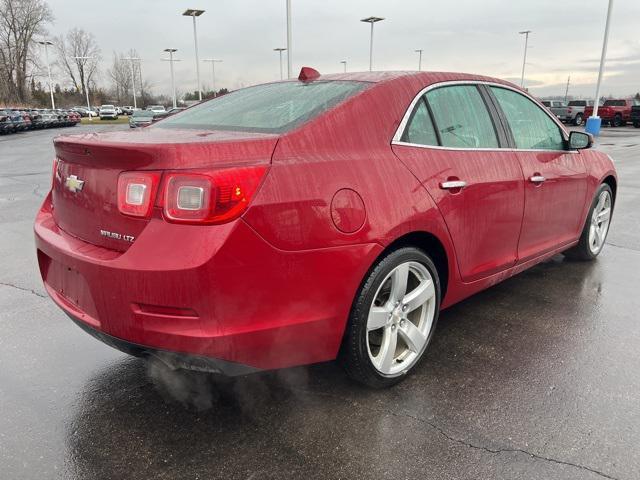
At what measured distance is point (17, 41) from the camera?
66.6 m

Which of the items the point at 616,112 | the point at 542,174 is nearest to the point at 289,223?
the point at 542,174

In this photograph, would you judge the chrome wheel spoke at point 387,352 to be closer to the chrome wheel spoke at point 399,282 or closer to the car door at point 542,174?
the chrome wheel spoke at point 399,282

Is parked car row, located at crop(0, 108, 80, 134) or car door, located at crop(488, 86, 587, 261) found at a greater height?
car door, located at crop(488, 86, 587, 261)

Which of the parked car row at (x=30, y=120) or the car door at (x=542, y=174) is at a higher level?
the car door at (x=542, y=174)

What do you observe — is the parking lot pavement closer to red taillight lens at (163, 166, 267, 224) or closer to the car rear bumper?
the car rear bumper

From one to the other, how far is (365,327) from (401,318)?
322 millimetres

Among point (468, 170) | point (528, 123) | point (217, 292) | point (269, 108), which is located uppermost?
point (269, 108)

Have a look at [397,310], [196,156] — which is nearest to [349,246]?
[397,310]

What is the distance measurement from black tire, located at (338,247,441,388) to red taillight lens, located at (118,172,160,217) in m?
1.03

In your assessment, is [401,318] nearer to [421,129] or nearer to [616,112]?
[421,129]

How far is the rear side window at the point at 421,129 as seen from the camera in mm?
2726

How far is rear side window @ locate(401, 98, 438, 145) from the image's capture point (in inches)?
107

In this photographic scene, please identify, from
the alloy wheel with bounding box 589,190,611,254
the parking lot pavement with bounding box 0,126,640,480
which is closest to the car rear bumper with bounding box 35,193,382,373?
the parking lot pavement with bounding box 0,126,640,480

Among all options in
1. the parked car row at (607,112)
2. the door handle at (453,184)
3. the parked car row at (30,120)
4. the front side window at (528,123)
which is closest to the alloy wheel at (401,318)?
the door handle at (453,184)
